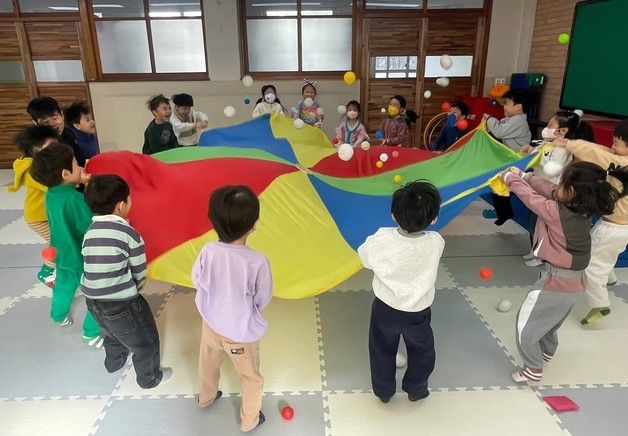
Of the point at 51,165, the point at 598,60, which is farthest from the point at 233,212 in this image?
the point at 598,60

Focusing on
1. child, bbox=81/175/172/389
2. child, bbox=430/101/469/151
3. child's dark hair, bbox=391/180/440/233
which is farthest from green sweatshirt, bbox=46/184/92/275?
child, bbox=430/101/469/151

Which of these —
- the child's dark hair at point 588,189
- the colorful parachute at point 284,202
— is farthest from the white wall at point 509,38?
the child's dark hair at point 588,189

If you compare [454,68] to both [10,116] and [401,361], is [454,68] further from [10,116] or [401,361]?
[10,116]

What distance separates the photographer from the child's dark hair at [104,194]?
5.94 ft

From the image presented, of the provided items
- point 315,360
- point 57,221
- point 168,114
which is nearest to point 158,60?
point 168,114

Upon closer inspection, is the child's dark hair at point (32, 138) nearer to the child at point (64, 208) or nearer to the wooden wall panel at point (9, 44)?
the child at point (64, 208)

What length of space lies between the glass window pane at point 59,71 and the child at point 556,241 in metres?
6.47

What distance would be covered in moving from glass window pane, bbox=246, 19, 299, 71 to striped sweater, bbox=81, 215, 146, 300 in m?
5.29

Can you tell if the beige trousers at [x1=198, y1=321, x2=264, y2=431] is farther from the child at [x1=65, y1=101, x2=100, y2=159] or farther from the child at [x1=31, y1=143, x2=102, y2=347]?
the child at [x1=65, y1=101, x2=100, y2=159]

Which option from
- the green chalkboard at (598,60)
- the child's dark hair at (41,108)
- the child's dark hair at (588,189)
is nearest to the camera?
the child's dark hair at (588,189)

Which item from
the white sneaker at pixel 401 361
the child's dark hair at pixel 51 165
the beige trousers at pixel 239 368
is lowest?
the white sneaker at pixel 401 361

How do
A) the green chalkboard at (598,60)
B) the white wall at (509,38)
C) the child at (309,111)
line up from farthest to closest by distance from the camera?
1. the white wall at (509,38)
2. the child at (309,111)
3. the green chalkboard at (598,60)

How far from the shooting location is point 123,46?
21.5ft

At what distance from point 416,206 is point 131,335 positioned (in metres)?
1.36
